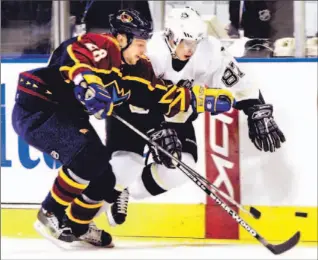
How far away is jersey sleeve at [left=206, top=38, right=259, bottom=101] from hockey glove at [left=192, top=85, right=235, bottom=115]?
26mm

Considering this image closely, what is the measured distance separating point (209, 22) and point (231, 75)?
0.26 m

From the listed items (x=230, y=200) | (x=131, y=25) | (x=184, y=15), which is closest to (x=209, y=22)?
(x=184, y=15)

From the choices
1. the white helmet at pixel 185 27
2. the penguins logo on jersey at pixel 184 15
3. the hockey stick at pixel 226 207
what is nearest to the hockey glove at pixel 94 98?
the hockey stick at pixel 226 207

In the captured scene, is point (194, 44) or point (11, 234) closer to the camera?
point (194, 44)

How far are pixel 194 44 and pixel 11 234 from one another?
1266 mm

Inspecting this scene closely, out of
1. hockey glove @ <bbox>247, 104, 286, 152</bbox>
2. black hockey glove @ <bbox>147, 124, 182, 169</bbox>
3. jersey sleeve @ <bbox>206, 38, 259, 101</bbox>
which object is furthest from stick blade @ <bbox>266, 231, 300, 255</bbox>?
jersey sleeve @ <bbox>206, 38, 259, 101</bbox>

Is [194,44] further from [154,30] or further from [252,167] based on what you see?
[252,167]

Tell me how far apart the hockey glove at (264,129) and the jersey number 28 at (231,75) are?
0.49 ft

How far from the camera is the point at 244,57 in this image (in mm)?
3549

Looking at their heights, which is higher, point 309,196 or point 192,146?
point 192,146

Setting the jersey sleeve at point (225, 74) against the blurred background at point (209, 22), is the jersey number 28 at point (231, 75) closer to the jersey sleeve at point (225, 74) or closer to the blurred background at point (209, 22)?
the jersey sleeve at point (225, 74)

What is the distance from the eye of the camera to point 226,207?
3434 mm

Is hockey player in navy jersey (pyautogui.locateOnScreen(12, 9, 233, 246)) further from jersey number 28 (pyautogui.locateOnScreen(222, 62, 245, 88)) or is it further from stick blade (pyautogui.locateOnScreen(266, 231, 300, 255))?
stick blade (pyautogui.locateOnScreen(266, 231, 300, 255))

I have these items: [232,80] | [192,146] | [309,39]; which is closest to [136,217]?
[192,146]
